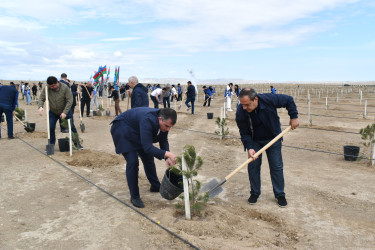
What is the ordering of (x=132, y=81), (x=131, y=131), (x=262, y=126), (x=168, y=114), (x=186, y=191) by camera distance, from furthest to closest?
(x=132, y=81)
(x=262, y=126)
(x=131, y=131)
(x=186, y=191)
(x=168, y=114)

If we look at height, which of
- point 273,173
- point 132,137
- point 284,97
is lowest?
point 273,173

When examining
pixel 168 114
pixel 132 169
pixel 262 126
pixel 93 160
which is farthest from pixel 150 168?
pixel 93 160

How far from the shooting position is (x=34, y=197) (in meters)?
5.00

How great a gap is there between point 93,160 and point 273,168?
4186 mm

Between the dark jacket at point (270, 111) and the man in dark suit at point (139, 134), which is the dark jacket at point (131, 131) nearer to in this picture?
the man in dark suit at point (139, 134)

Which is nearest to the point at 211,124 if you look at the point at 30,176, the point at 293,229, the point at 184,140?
the point at 184,140

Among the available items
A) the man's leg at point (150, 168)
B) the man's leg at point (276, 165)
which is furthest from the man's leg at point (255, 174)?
the man's leg at point (150, 168)

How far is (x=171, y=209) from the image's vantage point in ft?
14.6

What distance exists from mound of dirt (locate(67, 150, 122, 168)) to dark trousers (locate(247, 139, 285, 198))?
11.3ft

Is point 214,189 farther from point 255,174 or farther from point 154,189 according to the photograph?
point 154,189

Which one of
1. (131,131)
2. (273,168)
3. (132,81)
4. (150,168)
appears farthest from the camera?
(132,81)

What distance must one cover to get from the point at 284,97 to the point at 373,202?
229 cm

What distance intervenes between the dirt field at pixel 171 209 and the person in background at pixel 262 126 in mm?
413

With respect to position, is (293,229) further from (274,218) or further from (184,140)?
(184,140)
